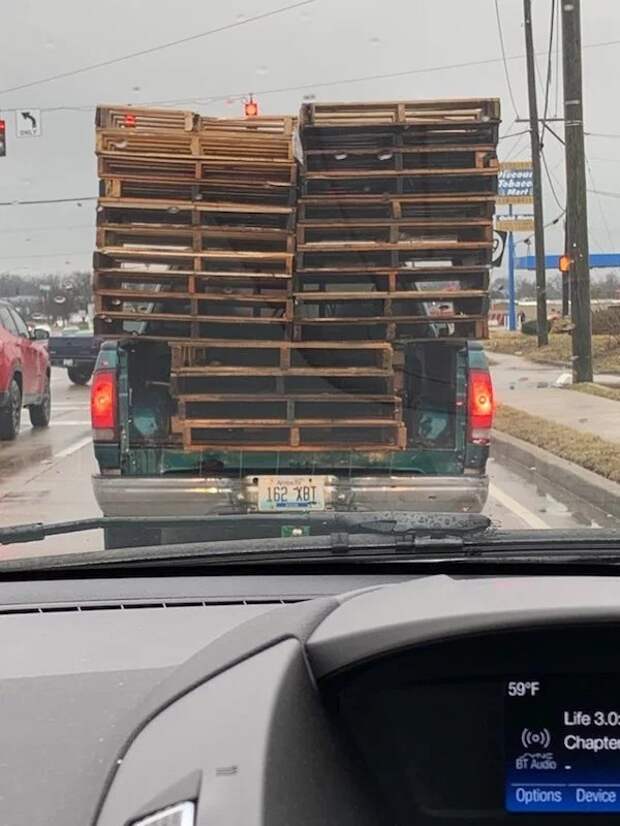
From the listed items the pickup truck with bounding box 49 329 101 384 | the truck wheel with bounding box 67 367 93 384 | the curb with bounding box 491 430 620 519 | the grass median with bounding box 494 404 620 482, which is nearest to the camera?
the curb with bounding box 491 430 620 519

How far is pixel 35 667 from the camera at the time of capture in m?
2.74

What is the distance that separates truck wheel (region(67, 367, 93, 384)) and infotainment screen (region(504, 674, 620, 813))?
69.4 feet

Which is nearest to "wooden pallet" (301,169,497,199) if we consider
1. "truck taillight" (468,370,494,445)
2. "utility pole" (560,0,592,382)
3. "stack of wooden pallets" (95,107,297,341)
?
"stack of wooden pallets" (95,107,297,341)

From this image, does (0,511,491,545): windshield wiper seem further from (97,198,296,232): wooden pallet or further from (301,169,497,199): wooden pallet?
(301,169,497,199): wooden pallet

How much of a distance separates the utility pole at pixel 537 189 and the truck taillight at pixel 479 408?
5526 mm

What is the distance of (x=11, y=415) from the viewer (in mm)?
14953

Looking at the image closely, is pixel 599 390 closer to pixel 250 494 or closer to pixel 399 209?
pixel 399 209

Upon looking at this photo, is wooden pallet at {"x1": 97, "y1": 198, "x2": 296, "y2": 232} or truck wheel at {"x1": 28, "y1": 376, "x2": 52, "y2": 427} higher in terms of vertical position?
wooden pallet at {"x1": 97, "y1": 198, "x2": 296, "y2": 232}

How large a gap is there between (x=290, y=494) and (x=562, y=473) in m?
4.87

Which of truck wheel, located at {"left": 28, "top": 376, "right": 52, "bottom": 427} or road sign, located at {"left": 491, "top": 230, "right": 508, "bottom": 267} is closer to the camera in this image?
road sign, located at {"left": 491, "top": 230, "right": 508, "bottom": 267}

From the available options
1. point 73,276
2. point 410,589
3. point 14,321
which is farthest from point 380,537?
point 14,321

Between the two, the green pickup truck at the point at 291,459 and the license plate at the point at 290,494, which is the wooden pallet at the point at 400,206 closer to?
the green pickup truck at the point at 291,459

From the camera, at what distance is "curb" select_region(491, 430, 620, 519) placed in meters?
9.27

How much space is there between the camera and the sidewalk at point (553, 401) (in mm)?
14164
